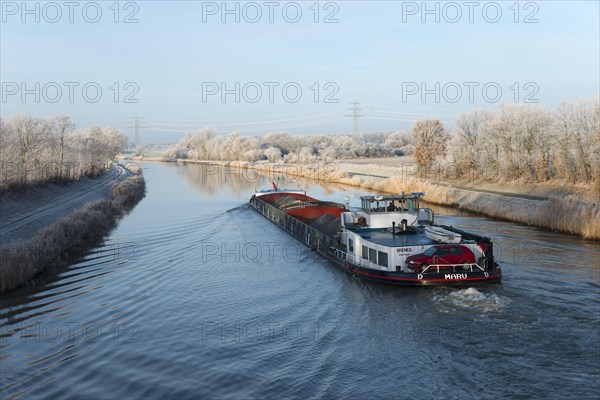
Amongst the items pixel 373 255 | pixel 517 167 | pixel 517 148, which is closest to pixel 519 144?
pixel 517 148

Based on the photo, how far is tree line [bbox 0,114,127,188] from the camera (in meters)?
46.2

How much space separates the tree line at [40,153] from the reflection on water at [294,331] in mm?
23734

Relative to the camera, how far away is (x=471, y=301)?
18.9 metres

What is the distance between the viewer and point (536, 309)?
1752 cm

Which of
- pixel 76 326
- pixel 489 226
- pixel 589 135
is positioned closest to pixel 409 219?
pixel 489 226

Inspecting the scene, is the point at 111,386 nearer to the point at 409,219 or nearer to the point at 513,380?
the point at 513,380

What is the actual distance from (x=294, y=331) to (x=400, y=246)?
662cm

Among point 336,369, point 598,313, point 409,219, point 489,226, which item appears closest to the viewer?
point 336,369

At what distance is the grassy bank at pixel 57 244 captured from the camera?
21781 millimetres

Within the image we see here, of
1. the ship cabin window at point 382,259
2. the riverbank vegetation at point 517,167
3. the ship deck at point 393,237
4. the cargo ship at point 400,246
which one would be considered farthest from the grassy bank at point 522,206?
the ship cabin window at point 382,259

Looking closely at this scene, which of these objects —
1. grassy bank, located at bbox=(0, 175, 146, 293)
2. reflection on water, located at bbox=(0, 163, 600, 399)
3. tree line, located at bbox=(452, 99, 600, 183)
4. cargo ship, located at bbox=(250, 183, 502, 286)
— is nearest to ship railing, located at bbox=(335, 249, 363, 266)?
cargo ship, located at bbox=(250, 183, 502, 286)

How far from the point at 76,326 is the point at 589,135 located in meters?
41.3

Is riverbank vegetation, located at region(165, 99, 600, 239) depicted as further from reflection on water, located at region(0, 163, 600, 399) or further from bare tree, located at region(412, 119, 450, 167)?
reflection on water, located at region(0, 163, 600, 399)

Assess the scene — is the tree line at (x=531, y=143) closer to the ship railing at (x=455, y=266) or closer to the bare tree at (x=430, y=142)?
the bare tree at (x=430, y=142)
